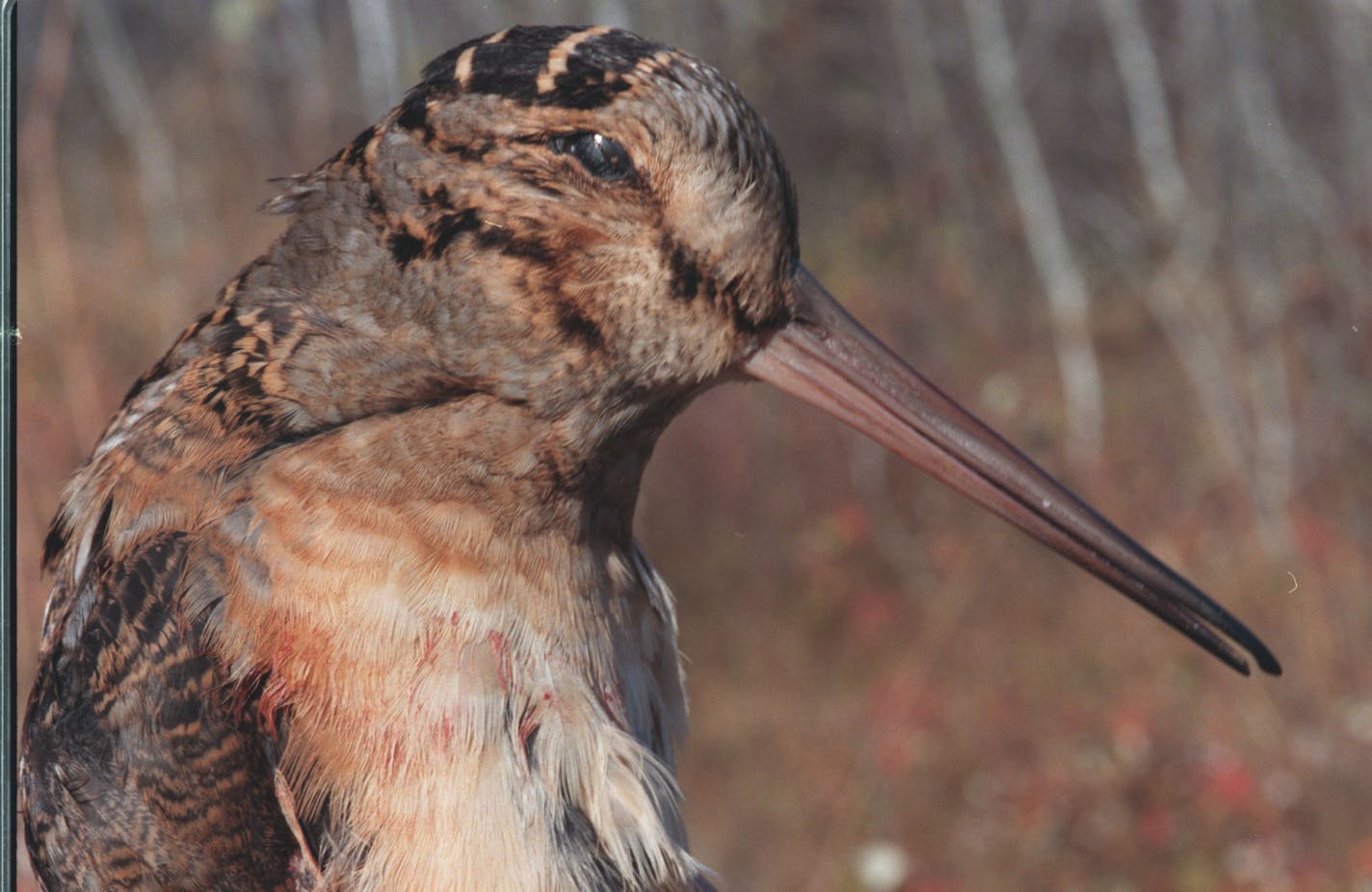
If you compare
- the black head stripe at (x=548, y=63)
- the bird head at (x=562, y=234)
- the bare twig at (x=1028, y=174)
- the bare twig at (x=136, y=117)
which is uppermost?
the black head stripe at (x=548, y=63)

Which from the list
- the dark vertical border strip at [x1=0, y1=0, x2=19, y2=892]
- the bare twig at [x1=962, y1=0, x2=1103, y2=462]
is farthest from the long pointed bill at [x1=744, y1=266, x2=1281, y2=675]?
the bare twig at [x1=962, y1=0, x2=1103, y2=462]

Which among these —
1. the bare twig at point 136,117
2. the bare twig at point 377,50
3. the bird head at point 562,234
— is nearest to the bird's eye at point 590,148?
the bird head at point 562,234

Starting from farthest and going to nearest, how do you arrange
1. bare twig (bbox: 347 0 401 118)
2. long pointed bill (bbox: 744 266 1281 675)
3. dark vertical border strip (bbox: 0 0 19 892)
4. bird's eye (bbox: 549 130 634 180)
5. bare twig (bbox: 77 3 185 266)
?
1. bare twig (bbox: 77 3 185 266)
2. bare twig (bbox: 347 0 401 118)
3. long pointed bill (bbox: 744 266 1281 675)
4. bird's eye (bbox: 549 130 634 180)
5. dark vertical border strip (bbox: 0 0 19 892)

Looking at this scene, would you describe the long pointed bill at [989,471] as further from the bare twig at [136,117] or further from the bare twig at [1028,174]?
the bare twig at [1028,174]

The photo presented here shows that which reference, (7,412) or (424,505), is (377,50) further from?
(7,412)

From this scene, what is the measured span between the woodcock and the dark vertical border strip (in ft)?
0.71

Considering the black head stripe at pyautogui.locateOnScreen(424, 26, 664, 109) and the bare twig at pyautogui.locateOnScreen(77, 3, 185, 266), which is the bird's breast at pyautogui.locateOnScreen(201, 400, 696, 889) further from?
the bare twig at pyautogui.locateOnScreen(77, 3, 185, 266)

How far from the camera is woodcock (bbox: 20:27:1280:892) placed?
1.54m

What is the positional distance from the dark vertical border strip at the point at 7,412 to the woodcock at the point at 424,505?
22 cm

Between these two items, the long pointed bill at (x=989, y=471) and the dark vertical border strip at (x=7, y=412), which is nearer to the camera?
the dark vertical border strip at (x=7, y=412)

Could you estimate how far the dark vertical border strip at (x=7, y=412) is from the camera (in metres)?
1.27

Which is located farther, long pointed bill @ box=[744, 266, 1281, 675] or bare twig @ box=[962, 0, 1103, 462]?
bare twig @ box=[962, 0, 1103, 462]

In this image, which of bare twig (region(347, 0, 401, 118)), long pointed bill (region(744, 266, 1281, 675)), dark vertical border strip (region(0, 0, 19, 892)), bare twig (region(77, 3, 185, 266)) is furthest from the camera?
bare twig (region(77, 3, 185, 266))

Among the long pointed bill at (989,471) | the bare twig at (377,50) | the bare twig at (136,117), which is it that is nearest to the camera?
the long pointed bill at (989,471)
